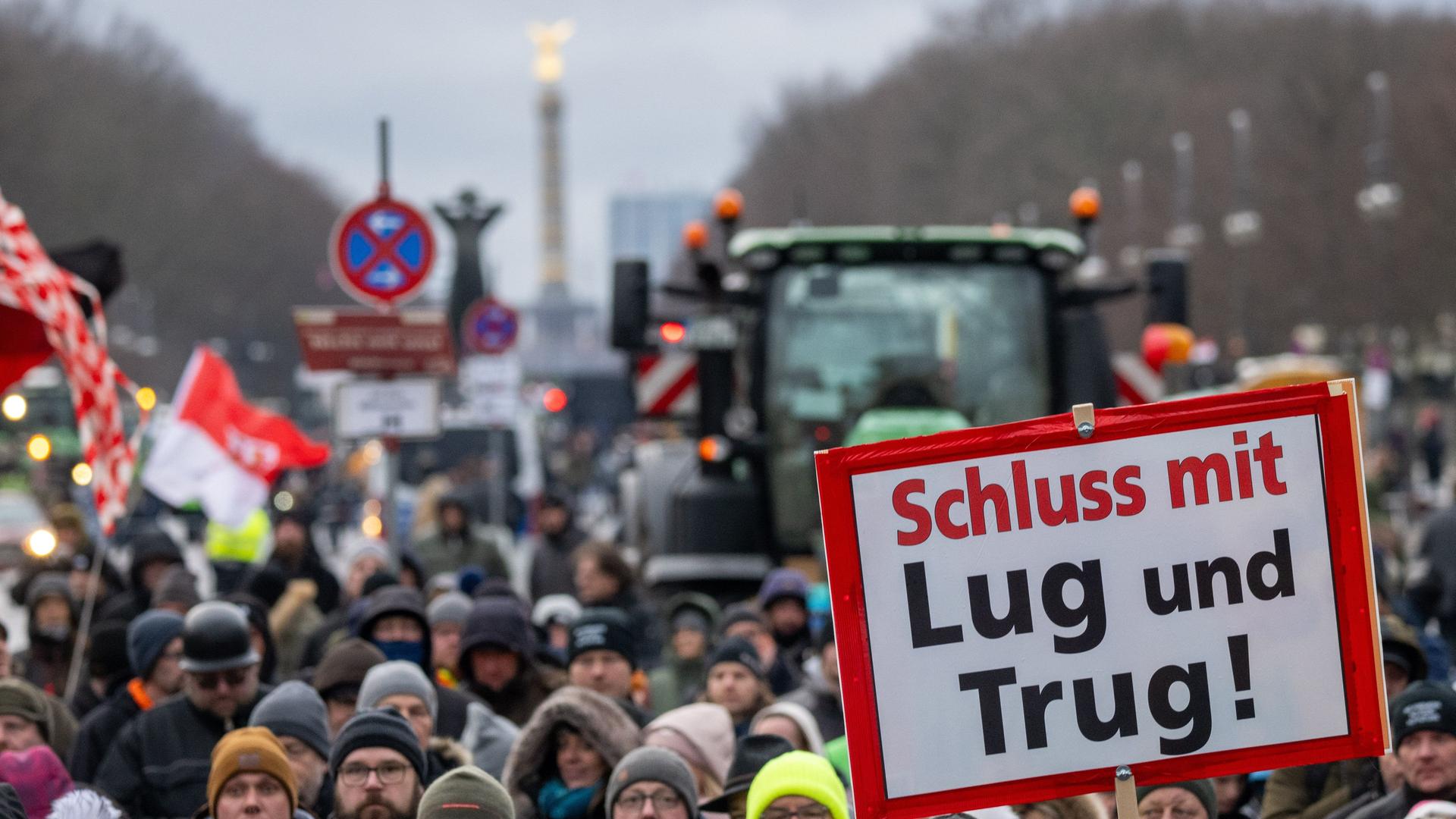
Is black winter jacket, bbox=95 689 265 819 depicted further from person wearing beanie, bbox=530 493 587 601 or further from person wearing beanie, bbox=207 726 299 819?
person wearing beanie, bbox=530 493 587 601

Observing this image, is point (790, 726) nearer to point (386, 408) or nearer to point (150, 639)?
point (150, 639)

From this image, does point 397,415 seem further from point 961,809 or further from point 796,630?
point 961,809

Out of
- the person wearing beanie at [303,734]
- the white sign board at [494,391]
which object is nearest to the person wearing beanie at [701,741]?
the person wearing beanie at [303,734]

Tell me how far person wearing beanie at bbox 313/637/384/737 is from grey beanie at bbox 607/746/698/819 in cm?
201

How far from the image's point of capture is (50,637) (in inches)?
441

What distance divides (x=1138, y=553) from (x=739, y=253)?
27.5 ft

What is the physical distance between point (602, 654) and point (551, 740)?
1.49 m

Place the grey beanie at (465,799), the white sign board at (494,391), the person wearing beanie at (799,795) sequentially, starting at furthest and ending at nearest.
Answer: the white sign board at (494,391), the person wearing beanie at (799,795), the grey beanie at (465,799)

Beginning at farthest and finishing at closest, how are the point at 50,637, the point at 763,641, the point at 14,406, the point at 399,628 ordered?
Result: the point at 50,637 < the point at 763,641 < the point at 14,406 < the point at 399,628

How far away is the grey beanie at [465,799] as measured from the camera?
5.94m

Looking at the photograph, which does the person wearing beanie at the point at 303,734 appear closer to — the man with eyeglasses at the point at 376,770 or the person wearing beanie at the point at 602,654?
the man with eyeglasses at the point at 376,770

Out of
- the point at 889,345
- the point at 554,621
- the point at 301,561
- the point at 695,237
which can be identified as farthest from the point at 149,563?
the point at 889,345

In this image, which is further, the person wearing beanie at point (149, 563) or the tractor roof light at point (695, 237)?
the tractor roof light at point (695, 237)

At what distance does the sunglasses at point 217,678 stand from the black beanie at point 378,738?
1.50m
